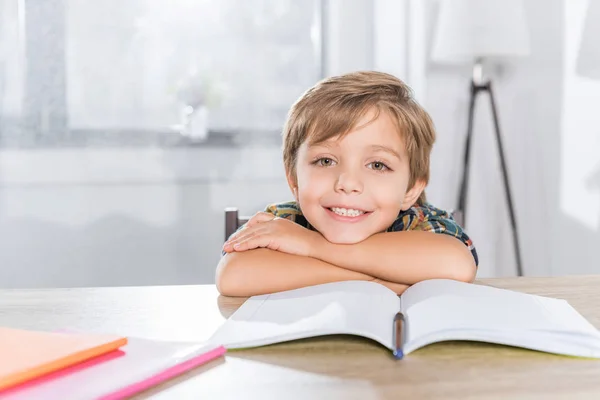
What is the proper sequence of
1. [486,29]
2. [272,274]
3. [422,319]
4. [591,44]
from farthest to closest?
[486,29] < [591,44] < [272,274] < [422,319]

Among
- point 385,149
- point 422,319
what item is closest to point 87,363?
point 422,319

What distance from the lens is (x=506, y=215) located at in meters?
2.62

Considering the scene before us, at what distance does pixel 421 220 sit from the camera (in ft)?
3.96

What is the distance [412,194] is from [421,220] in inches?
1.8

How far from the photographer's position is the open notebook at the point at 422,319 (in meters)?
0.62

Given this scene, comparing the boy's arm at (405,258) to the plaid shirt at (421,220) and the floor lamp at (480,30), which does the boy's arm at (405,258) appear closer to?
the plaid shirt at (421,220)

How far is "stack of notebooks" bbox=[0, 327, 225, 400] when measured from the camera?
486mm

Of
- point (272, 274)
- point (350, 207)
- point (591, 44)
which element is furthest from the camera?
point (591, 44)

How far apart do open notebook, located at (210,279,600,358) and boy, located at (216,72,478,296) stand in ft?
0.47

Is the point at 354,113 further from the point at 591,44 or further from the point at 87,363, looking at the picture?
the point at 591,44

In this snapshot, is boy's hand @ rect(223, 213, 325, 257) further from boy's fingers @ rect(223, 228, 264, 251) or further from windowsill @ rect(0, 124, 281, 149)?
windowsill @ rect(0, 124, 281, 149)

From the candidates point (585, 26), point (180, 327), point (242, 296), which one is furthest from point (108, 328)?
point (585, 26)

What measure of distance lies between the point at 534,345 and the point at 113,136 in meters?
2.27

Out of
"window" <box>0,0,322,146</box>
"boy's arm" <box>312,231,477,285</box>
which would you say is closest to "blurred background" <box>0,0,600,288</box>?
"window" <box>0,0,322,146</box>
